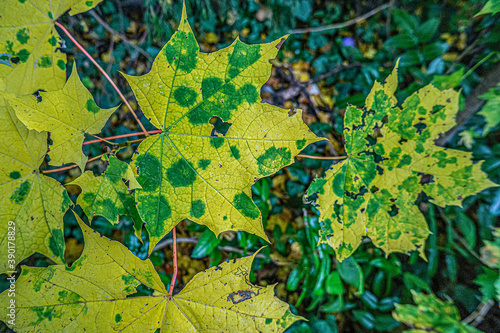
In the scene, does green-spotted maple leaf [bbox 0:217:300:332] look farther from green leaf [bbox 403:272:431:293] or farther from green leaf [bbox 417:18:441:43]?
green leaf [bbox 417:18:441:43]

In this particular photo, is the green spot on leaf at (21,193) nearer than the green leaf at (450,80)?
Yes

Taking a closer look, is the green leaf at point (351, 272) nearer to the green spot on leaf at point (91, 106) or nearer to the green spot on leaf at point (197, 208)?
the green spot on leaf at point (197, 208)

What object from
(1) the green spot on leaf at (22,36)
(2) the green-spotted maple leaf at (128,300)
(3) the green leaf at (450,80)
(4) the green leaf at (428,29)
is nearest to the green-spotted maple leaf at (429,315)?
(2) the green-spotted maple leaf at (128,300)

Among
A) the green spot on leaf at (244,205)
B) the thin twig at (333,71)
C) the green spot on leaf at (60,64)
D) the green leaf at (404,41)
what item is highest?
the thin twig at (333,71)

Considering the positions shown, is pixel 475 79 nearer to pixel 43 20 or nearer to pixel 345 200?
pixel 345 200

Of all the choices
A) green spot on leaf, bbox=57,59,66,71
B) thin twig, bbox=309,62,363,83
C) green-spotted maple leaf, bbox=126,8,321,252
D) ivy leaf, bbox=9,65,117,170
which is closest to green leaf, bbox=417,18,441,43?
thin twig, bbox=309,62,363,83

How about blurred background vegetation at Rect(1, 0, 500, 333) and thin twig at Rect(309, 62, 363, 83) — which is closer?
blurred background vegetation at Rect(1, 0, 500, 333)

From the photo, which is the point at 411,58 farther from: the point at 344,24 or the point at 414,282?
the point at 414,282

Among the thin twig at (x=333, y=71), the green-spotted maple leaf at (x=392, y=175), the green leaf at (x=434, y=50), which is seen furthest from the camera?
the thin twig at (x=333, y=71)
